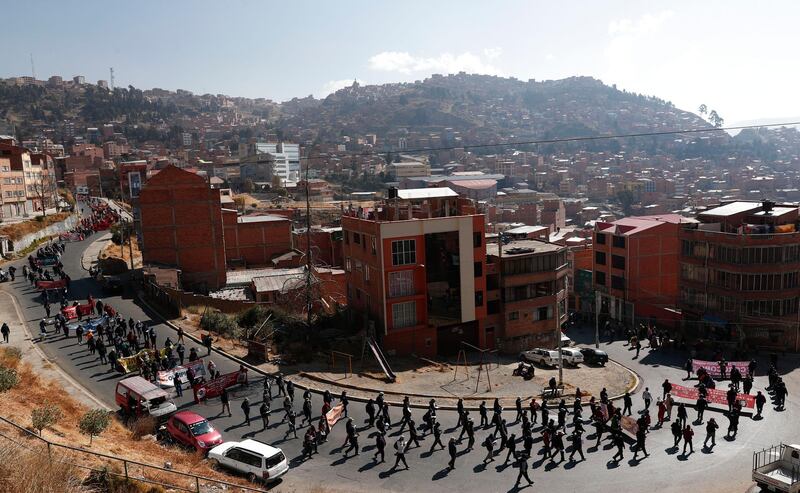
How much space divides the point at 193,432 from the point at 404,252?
17.1 meters

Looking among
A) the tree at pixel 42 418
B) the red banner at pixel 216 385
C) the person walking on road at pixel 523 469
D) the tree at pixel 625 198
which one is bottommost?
the tree at pixel 625 198

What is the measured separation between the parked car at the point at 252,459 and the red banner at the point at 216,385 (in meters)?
5.52

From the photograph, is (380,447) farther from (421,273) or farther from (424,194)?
(424,194)

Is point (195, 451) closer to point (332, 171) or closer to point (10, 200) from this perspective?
point (10, 200)

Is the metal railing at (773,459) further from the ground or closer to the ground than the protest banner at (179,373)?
closer to the ground

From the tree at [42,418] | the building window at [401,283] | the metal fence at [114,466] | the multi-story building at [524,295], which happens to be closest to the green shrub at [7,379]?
the tree at [42,418]

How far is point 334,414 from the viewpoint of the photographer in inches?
862

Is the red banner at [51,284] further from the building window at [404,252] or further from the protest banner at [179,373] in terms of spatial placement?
the building window at [404,252]

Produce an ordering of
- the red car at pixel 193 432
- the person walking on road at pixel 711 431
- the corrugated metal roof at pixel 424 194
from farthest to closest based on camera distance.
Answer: the corrugated metal roof at pixel 424 194 < the person walking on road at pixel 711 431 < the red car at pixel 193 432

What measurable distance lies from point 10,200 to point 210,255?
35.5 metres

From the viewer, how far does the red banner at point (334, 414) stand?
21.5 m

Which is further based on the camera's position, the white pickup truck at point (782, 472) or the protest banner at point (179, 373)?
the protest banner at point (179, 373)

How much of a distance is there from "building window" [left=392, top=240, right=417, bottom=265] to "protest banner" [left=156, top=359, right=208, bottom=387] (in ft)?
39.9

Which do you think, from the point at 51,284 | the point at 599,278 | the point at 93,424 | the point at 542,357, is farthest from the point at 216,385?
the point at 599,278
